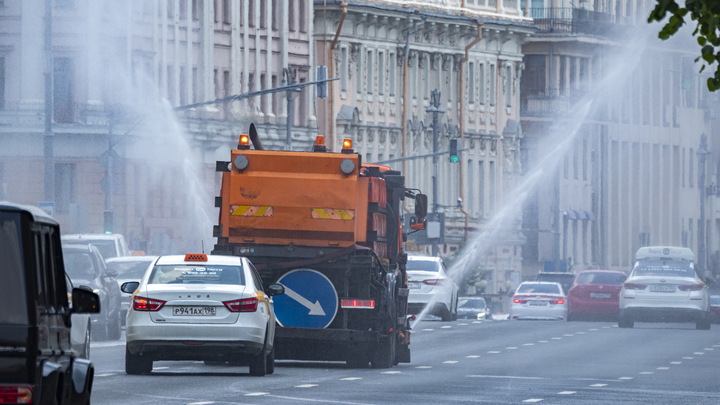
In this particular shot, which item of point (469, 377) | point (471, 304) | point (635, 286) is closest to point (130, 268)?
point (635, 286)

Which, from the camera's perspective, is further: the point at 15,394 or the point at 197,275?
the point at 197,275

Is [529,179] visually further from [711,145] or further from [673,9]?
[673,9]

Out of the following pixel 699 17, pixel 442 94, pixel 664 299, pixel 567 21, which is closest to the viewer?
pixel 699 17

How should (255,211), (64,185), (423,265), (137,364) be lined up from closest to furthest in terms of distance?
(137,364), (255,211), (423,265), (64,185)

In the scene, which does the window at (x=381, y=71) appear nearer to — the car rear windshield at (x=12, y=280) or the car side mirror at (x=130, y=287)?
the car side mirror at (x=130, y=287)

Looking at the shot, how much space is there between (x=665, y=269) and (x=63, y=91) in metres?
25.5

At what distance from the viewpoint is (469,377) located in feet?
79.7

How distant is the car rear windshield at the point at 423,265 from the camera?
4553 cm

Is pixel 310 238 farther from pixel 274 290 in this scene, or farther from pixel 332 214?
pixel 274 290

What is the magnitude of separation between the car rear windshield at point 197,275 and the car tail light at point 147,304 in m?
0.42

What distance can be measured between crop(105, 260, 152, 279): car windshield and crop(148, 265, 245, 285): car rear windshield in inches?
615

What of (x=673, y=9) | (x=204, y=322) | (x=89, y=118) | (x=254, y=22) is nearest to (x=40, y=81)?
(x=89, y=118)

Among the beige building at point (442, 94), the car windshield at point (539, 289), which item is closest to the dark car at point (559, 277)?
the beige building at point (442, 94)

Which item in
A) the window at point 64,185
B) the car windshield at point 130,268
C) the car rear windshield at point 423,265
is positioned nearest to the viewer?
the car windshield at point 130,268
